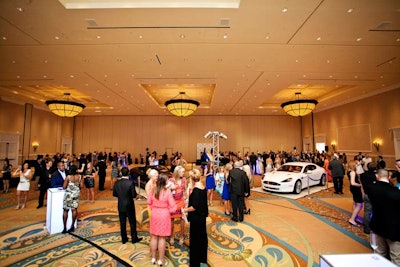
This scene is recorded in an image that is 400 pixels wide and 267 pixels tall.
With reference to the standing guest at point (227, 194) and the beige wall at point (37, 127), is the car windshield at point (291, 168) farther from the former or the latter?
the beige wall at point (37, 127)

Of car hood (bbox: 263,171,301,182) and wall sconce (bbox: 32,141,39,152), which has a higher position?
wall sconce (bbox: 32,141,39,152)

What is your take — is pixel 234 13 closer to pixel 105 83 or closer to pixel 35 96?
pixel 105 83

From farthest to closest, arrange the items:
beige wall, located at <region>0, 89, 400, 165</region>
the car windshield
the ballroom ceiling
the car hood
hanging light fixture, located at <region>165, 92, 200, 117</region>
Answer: beige wall, located at <region>0, 89, 400, 165</region>
hanging light fixture, located at <region>165, 92, 200, 117</region>
the car windshield
the car hood
the ballroom ceiling

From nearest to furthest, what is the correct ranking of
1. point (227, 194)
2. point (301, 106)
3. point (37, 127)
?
point (227, 194) → point (301, 106) → point (37, 127)

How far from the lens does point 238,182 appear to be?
4867 millimetres

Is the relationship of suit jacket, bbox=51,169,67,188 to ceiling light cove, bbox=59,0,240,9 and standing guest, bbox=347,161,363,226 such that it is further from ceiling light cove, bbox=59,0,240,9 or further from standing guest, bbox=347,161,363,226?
standing guest, bbox=347,161,363,226

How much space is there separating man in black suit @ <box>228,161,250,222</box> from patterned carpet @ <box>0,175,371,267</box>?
33 cm

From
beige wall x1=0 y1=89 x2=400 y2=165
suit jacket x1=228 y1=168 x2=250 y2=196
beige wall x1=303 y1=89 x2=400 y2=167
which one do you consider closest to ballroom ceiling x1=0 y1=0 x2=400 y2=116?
beige wall x1=303 y1=89 x2=400 y2=167

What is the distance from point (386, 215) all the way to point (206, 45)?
5922 millimetres

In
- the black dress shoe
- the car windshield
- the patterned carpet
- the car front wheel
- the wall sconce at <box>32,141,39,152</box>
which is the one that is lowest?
the patterned carpet

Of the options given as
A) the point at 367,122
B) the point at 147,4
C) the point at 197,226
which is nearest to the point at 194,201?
the point at 197,226

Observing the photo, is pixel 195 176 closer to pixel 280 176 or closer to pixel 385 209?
pixel 385 209

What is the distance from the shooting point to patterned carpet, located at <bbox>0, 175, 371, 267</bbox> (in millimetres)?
3292

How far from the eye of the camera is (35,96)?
45.3 feet
